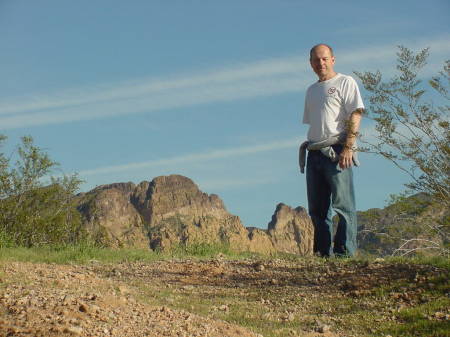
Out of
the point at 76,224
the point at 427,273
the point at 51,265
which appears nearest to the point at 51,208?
the point at 76,224

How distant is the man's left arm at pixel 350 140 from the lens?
927 centimetres

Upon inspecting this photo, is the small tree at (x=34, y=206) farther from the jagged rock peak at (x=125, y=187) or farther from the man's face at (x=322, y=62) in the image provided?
the jagged rock peak at (x=125, y=187)

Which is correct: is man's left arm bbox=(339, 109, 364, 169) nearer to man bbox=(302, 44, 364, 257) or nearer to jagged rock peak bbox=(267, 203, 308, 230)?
man bbox=(302, 44, 364, 257)

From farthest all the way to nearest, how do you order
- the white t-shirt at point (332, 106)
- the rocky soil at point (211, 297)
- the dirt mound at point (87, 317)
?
the white t-shirt at point (332, 106)
the rocky soil at point (211, 297)
the dirt mound at point (87, 317)

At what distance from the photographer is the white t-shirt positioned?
9.49m

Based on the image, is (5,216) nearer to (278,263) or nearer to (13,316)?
(278,263)

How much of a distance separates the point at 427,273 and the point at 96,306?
4682 mm

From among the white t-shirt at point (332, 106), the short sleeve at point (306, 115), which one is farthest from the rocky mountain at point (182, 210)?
the white t-shirt at point (332, 106)

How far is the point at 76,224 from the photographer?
18.5 meters

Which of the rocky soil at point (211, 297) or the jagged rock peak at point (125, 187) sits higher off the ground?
the jagged rock peak at point (125, 187)

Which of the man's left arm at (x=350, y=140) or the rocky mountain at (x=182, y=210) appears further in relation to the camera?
the rocky mountain at (x=182, y=210)

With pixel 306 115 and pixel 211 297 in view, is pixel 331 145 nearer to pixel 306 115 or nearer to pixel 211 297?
pixel 306 115

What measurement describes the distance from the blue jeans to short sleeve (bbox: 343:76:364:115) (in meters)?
0.62

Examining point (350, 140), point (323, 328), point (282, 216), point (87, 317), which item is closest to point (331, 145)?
point (350, 140)
